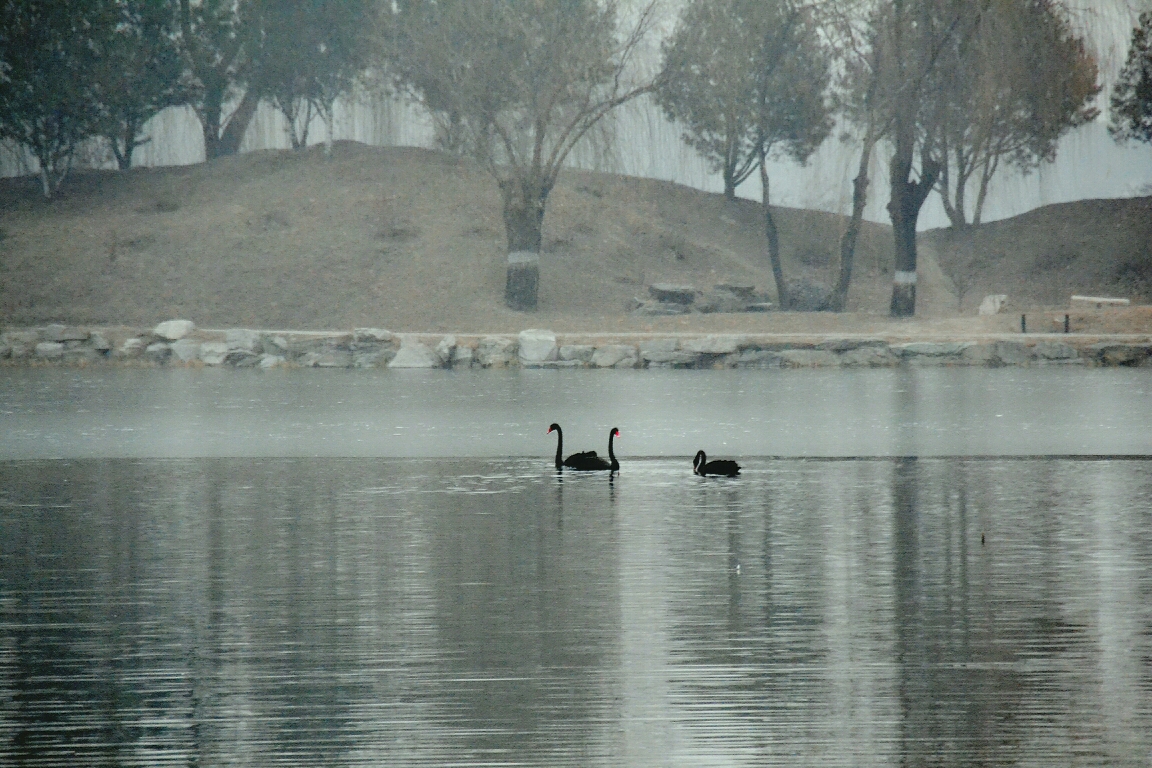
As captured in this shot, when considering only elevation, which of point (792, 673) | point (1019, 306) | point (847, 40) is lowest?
point (792, 673)

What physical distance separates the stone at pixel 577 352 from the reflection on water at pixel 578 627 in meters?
21.9

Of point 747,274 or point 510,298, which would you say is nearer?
point 510,298

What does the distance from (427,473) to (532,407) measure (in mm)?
8709

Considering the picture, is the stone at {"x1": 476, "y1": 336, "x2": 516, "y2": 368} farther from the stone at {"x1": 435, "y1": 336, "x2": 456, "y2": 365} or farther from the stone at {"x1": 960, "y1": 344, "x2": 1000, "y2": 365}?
the stone at {"x1": 960, "y1": 344, "x2": 1000, "y2": 365}

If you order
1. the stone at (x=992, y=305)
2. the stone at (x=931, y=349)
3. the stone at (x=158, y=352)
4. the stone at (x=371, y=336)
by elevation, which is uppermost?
the stone at (x=992, y=305)

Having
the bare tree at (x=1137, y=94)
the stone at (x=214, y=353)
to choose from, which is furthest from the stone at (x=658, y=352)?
the bare tree at (x=1137, y=94)

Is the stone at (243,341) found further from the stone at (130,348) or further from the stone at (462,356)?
the stone at (462,356)

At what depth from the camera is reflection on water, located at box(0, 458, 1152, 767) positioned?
597 centimetres

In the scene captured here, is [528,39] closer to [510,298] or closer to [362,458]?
[510,298]

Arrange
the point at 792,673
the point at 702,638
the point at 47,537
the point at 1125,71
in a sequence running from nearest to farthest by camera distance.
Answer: the point at 792,673
the point at 702,638
the point at 47,537
the point at 1125,71

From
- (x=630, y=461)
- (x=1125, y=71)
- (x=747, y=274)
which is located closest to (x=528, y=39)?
(x=747, y=274)

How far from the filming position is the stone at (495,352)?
3600 cm

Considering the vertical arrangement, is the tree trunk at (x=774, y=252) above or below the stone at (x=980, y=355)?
above

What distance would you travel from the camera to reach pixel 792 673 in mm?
6961
